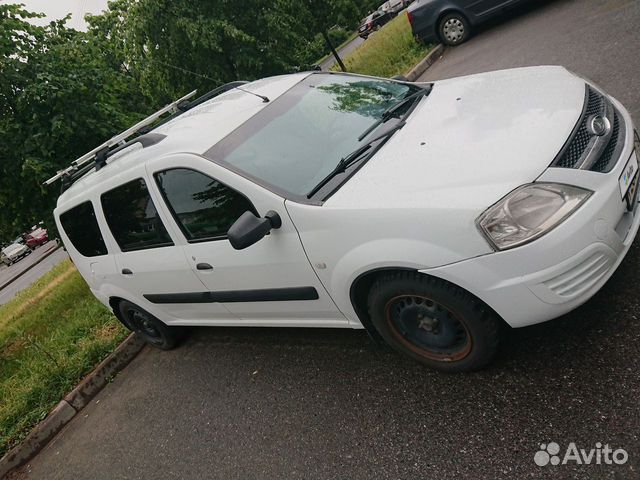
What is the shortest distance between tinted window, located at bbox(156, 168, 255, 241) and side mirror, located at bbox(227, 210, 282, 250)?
0.28 m

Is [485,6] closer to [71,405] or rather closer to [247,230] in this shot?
[247,230]

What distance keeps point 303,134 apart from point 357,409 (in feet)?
5.70

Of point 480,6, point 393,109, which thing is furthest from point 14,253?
point 393,109

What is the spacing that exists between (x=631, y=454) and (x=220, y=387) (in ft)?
8.89

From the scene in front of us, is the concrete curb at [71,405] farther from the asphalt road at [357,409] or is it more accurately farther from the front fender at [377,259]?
the front fender at [377,259]

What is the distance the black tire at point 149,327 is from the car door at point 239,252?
1198mm

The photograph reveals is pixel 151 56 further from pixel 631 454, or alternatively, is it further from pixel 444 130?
pixel 631 454

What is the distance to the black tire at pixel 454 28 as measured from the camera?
10016 mm

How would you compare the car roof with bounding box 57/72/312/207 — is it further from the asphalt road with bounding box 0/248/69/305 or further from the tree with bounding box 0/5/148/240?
the asphalt road with bounding box 0/248/69/305

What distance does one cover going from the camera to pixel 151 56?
10.7 meters

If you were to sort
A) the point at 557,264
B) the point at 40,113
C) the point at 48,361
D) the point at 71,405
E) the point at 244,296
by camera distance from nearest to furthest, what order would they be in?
the point at 557,264
the point at 244,296
the point at 71,405
the point at 48,361
the point at 40,113

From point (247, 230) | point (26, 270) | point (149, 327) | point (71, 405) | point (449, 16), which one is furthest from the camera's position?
point (26, 270)

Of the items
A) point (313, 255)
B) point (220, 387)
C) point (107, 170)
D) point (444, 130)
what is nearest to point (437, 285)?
point (313, 255)

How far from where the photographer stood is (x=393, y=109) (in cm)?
340
